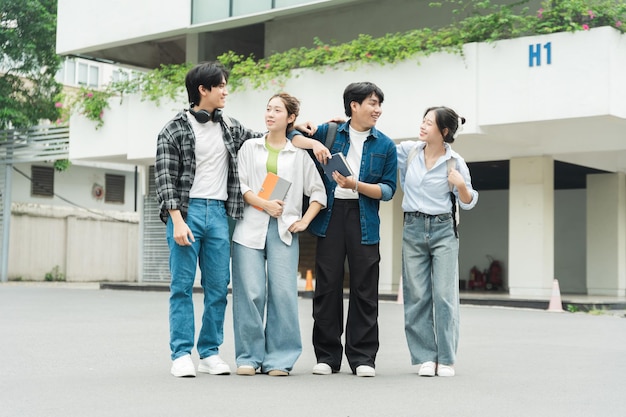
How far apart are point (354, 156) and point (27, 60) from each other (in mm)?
22781

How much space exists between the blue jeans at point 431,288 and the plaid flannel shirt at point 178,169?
125 cm

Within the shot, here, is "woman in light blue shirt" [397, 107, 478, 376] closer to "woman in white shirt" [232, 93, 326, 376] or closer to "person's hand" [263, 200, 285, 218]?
"woman in white shirt" [232, 93, 326, 376]

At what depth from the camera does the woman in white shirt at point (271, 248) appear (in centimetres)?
650

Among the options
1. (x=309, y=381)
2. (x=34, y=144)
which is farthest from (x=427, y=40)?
(x=34, y=144)

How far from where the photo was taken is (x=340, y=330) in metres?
6.64

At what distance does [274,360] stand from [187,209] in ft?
3.83

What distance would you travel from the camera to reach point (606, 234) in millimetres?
→ 21281

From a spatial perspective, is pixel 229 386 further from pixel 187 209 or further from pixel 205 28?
pixel 205 28

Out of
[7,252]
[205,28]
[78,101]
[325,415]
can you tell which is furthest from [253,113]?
[325,415]

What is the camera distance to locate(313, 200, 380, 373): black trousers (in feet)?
21.6

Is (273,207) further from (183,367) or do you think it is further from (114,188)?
(114,188)

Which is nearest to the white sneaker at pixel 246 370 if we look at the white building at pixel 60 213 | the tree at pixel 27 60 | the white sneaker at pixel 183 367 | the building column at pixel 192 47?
the white sneaker at pixel 183 367

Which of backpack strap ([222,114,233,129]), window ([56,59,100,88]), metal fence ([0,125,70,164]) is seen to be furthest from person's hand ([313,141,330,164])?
window ([56,59,100,88])

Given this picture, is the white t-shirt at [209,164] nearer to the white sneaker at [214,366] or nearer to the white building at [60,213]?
the white sneaker at [214,366]
